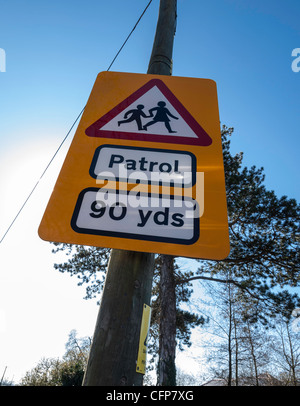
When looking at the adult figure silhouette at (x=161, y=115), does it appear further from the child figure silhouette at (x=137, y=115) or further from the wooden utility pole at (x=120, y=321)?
the wooden utility pole at (x=120, y=321)

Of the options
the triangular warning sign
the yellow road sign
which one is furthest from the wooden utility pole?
the triangular warning sign

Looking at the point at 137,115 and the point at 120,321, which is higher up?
the point at 137,115

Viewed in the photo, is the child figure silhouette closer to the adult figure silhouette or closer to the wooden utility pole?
the adult figure silhouette

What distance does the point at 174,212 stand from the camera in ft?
3.20

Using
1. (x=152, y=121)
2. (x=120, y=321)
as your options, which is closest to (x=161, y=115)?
(x=152, y=121)

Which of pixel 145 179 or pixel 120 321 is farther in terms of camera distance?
pixel 145 179

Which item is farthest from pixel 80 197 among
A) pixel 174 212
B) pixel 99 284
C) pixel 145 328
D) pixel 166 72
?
pixel 99 284

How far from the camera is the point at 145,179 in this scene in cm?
106

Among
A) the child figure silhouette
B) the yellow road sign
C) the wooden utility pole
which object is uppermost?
the child figure silhouette

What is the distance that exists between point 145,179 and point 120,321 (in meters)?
0.55

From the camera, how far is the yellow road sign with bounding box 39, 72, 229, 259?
36.8 inches

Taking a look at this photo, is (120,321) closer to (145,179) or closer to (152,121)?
(145,179)
